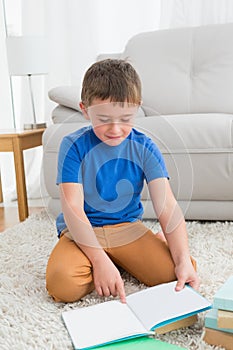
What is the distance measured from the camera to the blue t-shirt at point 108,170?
3.90 ft

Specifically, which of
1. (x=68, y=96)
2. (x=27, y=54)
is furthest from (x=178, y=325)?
(x=27, y=54)

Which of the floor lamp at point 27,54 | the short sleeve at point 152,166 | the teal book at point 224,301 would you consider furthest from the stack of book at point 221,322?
the floor lamp at point 27,54

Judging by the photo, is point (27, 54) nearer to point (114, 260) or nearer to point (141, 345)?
point (114, 260)

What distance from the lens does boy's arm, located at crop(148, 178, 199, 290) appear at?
45.6 inches

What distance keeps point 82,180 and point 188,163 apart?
619mm

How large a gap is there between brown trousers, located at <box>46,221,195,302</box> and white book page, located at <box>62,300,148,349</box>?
10 centimetres

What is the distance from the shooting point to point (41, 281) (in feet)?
4.28

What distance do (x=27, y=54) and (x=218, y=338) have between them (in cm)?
186

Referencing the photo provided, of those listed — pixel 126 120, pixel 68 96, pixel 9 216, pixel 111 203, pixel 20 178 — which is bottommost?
pixel 9 216

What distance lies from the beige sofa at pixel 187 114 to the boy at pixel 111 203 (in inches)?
5.8

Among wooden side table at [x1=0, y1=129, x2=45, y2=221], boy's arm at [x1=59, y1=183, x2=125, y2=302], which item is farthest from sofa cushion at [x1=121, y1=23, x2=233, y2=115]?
boy's arm at [x1=59, y1=183, x2=125, y2=302]

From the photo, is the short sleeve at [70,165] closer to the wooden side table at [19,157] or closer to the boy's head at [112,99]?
the boy's head at [112,99]

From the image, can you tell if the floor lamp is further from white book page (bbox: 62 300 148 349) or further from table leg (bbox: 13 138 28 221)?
white book page (bbox: 62 300 148 349)

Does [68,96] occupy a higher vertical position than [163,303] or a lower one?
higher
